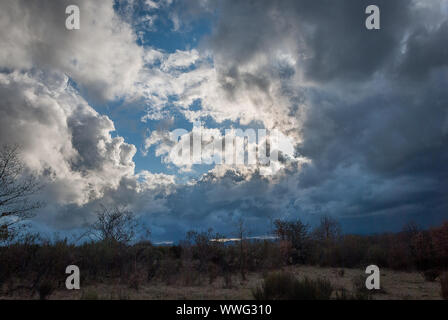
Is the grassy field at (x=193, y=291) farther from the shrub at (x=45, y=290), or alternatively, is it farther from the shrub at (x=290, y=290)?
the shrub at (x=290, y=290)

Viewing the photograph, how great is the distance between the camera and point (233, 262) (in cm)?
1805

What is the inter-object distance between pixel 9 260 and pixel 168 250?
13.5 metres

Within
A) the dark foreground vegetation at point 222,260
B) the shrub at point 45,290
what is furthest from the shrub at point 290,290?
the shrub at point 45,290

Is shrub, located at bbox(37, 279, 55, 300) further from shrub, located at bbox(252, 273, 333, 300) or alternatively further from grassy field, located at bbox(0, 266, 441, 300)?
shrub, located at bbox(252, 273, 333, 300)

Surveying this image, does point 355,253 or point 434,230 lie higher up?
point 434,230

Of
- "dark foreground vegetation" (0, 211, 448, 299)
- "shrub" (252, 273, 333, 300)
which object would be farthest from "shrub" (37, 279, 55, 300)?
"shrub" (252, 273, 333, 300)

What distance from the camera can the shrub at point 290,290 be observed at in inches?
332

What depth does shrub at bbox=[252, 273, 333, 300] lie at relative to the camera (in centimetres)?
842

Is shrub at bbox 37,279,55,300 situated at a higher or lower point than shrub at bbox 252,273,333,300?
lower

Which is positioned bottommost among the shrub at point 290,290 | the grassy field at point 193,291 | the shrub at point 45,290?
the grassy field at point 193,291

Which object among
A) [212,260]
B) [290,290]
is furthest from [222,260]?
[290,290]
